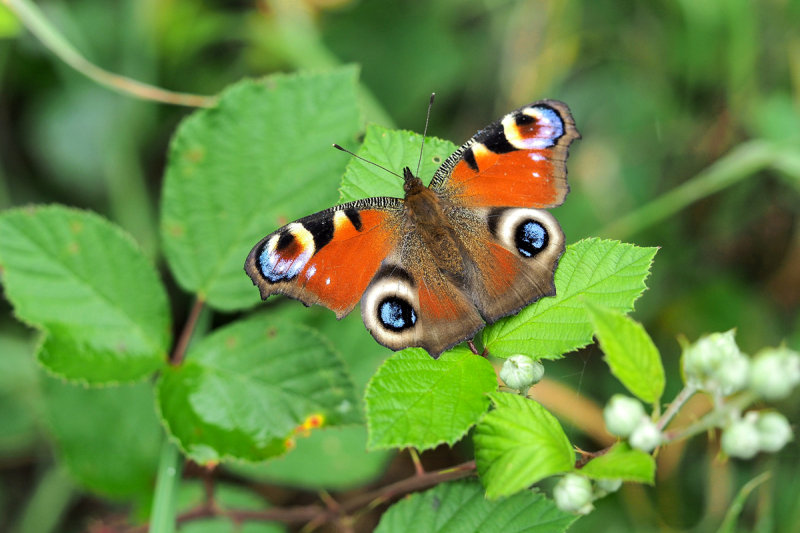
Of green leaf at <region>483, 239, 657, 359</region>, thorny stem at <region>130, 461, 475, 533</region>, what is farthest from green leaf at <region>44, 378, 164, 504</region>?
green leaf at <region>483, 239, 657, 359</region>

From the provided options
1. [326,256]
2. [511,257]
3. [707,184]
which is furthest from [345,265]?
[707,184]

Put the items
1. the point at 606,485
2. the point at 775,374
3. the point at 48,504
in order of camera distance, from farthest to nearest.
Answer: the point at 48,504, the point at 606,485, the point at 775,374

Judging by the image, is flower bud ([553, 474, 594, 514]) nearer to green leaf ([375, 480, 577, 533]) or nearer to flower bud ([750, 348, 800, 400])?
green leaf ([375, 480, 577, 533])

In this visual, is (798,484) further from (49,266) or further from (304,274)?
(49,266)

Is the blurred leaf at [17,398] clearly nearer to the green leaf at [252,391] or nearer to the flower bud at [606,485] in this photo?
the green leaf at [252,391]

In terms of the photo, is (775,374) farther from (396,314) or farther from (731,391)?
(396,314)

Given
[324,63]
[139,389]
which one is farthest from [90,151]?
[139,389]

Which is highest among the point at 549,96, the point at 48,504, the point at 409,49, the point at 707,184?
the point at 409,49
